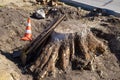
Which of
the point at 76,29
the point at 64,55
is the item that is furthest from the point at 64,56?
the point at 76,29

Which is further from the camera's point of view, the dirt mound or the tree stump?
the dirt mound

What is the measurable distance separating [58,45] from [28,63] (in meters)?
0.92

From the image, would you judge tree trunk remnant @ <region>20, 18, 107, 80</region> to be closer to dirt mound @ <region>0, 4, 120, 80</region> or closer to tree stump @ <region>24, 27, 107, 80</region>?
tree stump @ <region>24, 27, 107, 80</region>

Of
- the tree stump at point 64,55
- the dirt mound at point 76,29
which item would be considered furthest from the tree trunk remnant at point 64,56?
the dirt mound at point 76,29

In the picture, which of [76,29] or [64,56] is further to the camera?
[76,29]

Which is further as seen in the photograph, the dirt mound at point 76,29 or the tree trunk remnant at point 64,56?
the dirt mound at point 76,29

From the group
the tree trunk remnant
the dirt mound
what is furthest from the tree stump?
the dirt mound

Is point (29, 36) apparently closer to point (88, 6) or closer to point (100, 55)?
point (100, 55)

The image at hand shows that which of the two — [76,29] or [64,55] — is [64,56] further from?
[76,29]

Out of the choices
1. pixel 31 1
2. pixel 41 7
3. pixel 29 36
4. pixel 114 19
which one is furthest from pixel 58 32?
pixel 31 1

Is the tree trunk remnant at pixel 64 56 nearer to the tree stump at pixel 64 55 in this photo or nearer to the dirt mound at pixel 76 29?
the tree stump at pixel 64 55

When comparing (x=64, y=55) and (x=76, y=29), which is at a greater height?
(x=76, y=29)

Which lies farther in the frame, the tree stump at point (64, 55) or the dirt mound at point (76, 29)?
the dirt mound at point (76, 29)

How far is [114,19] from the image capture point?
9.98m
